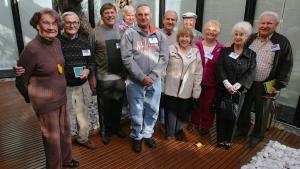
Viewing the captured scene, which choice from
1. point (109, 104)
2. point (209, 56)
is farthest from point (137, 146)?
point (209, 56)

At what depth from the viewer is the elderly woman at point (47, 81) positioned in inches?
73.2

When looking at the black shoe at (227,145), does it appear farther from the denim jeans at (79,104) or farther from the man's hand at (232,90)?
the denim jeans at (79,104)

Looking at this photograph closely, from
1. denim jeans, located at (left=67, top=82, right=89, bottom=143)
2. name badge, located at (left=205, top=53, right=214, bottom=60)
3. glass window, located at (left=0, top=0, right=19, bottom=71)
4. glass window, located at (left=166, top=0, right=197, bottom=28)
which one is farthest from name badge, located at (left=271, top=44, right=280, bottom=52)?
glass window, located at (left=0, top=0, right=19, bottom=71)

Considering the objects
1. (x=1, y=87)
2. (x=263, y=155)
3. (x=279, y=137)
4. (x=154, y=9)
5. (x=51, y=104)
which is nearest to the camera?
(x=51, y=104)

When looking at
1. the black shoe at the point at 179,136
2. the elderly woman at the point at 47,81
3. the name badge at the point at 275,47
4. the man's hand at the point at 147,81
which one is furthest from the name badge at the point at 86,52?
the name badge at the point at 275,47

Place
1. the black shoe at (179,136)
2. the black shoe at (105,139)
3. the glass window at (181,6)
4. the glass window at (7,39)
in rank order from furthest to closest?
the glass window at (7,39)
the glass window at (181,6)
the black shoe at (179,136)
the black shoe at (105,139)

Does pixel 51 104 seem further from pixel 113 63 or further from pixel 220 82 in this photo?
pixel 220 82

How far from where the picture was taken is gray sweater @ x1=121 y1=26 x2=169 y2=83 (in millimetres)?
2436

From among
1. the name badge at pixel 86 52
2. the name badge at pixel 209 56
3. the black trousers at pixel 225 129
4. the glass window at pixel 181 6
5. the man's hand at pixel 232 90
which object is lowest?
the black trousers at pixel 225 129

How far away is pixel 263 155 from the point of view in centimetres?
273

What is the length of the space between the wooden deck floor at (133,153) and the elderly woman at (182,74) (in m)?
0.49

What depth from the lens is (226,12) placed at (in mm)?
3846

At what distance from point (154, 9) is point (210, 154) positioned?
362 cm

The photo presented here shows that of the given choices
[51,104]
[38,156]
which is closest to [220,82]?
[51,104]
